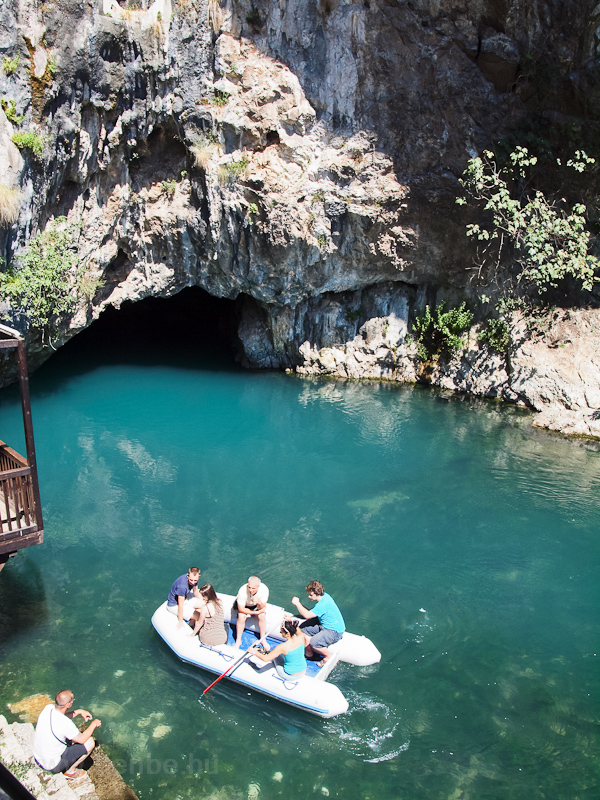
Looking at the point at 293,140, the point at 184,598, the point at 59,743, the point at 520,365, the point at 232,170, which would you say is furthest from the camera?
the point at 520,365

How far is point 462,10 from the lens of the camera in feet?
64.4

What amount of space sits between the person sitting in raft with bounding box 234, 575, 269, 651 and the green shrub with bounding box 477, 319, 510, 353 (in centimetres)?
1474

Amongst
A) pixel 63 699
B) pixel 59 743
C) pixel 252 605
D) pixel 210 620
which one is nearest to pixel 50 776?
pixel 59 743

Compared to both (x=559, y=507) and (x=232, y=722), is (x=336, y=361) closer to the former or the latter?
(x=559, y=507)

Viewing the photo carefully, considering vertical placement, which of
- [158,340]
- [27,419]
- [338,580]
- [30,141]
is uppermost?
[30,141]

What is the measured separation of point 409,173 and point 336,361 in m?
7.42

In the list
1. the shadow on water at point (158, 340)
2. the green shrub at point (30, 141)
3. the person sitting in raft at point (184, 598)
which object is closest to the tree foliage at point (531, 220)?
the shadow on water at point (158, 340)

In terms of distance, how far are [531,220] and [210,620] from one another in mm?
15980

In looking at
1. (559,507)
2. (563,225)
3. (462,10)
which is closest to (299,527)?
(559,507)

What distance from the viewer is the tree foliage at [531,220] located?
19.0 m

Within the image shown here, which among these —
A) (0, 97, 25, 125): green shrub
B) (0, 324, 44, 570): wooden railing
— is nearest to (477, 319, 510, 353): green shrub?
(0, 97, 25, 125): green shrub

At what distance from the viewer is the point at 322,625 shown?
9312 mm

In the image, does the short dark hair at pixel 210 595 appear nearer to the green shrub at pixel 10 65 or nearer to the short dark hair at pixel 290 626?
the short dark hair at pixel 290 626

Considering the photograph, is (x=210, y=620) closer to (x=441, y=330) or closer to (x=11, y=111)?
(x=11, y=111)
